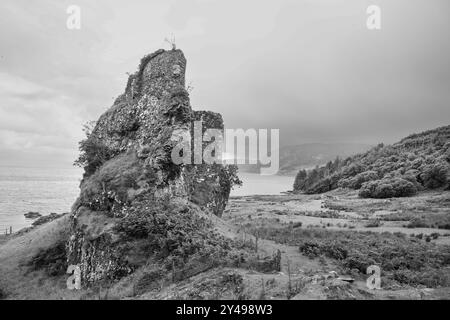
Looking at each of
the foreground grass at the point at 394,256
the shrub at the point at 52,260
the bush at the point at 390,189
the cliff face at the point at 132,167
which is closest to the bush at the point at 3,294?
the shrub at the point at 52,260

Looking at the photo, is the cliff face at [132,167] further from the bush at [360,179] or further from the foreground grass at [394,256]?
the bush at [360,179]

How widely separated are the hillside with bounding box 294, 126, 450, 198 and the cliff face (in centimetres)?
4881

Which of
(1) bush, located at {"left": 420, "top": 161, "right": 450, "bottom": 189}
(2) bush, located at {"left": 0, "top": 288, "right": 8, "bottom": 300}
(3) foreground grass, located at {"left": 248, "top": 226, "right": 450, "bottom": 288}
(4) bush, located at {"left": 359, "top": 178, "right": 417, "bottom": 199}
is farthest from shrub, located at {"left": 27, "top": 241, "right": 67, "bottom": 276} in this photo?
(1) bush, located at {"left": 420, "top": 161, "right": 450, "bottom": 189}

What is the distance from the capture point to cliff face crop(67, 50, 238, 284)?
1675cm

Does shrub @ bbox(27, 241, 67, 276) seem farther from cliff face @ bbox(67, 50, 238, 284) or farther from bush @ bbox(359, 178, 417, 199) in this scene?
bush @ bbox(359, 178, 417, 199)

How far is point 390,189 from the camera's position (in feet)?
201

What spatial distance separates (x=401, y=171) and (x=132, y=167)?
7192cm

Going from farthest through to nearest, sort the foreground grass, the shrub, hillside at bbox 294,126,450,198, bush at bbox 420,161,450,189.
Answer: hillside at bbox 294,126,450,198 < bush at bbox 420,161,450,189 < the shrub < the foreground grass

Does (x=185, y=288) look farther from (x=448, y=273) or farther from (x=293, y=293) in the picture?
(x=448, y=273)

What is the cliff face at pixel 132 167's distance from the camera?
16.8 metres

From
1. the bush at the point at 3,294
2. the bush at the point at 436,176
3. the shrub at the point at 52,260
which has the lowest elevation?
the bush at the point at 3,294

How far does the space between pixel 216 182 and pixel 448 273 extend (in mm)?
18337

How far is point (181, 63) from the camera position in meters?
25.4

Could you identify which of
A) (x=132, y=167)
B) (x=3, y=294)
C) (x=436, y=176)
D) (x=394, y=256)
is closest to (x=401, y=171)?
(x=436, y=176)
